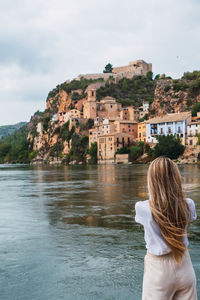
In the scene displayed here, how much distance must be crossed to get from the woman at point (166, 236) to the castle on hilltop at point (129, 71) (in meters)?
145

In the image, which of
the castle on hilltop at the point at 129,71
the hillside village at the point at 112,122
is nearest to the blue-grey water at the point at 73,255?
the hillside village at the point at 112,122

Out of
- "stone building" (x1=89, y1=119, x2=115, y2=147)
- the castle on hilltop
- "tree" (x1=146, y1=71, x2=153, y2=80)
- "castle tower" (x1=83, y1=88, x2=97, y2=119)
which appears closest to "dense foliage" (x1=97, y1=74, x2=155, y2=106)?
"tree" (x1=146, y1=71, x2=153, y2=80)

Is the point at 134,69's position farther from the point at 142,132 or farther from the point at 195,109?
the point at 195,109


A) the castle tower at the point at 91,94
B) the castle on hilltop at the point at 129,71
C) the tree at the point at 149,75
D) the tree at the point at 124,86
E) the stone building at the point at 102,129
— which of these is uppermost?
the castle on hilltop at the point at 129,71

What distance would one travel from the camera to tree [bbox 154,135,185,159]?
71688 millimetres

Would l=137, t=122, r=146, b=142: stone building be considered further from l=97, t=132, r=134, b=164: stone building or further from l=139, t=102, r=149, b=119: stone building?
l=139, t=102, r=149, b=119: stone building

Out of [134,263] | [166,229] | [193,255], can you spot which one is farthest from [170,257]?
[193,255]

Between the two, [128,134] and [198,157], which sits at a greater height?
[128,134]

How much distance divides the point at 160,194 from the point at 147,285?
0.79 metres

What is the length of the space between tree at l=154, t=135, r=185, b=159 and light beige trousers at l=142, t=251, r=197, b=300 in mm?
69801

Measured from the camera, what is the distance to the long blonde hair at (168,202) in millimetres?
2911

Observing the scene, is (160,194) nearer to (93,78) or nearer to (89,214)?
(89,214)

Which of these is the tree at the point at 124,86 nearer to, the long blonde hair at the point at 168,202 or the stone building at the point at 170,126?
the stone building at the point at 170,126

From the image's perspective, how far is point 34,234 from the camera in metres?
10.1
